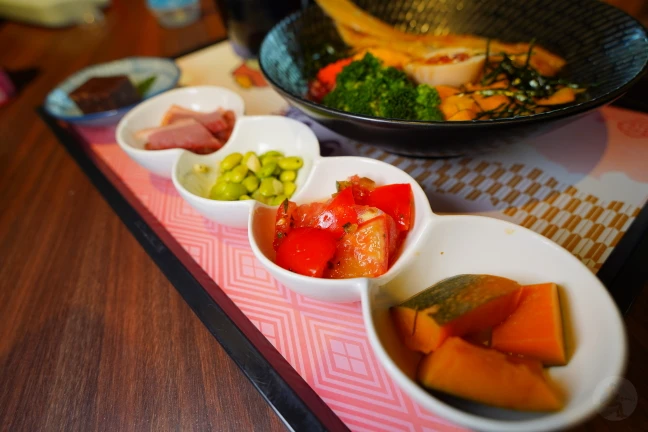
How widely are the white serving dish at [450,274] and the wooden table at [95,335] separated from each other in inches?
9.4

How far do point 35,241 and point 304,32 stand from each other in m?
1.48

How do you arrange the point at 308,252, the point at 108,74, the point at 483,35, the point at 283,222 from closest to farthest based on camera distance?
the point at 308,252 → the point at 283,222 → the point at 483,35 → the point at 108,74

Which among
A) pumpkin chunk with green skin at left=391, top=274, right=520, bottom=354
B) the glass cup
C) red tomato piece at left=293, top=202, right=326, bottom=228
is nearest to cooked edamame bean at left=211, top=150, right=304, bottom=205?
red tomato piece at left=293, top=202, right=326, bottom=228

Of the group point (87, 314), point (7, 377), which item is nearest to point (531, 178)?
point (87, 314)

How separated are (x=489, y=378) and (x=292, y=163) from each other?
0.91 meters

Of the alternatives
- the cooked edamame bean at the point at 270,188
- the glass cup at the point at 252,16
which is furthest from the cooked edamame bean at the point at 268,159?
the glass cup at the point at 252,16

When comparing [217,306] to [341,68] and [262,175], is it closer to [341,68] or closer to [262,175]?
[262,175]

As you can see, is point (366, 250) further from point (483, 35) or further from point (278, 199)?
point (483, 35)

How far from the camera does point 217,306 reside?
1081mm

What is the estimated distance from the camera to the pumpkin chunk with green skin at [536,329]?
28.6 inches

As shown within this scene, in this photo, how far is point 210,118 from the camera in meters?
1.62

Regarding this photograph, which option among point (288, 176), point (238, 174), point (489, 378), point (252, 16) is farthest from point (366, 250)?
point (252, 16)

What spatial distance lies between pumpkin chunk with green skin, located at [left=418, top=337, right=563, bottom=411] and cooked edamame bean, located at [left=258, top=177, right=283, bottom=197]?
75cm

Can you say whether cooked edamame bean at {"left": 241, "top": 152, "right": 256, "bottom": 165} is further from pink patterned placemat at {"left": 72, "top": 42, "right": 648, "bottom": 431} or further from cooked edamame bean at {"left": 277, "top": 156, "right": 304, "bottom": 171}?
pink patterned placemat at {"left": 72, "top": 42, "right": 648, "bottom": 431}
